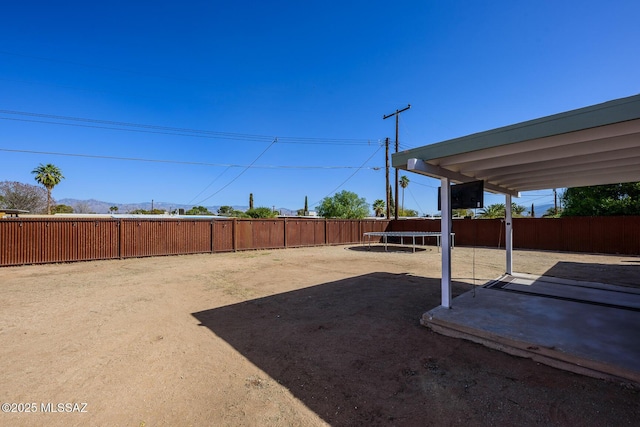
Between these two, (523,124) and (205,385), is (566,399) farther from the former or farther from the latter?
(205,385)

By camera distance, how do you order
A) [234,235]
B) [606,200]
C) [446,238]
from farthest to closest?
1. [606,200]
2. [234,235]
3. [446,238]

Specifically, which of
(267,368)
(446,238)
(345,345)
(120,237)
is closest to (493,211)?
(446,238)

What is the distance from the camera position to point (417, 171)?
399 cm

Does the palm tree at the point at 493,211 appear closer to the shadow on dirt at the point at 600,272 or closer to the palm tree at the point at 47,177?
the shadow on dirt at the point at 600,272

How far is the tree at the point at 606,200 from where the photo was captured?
14297 mm

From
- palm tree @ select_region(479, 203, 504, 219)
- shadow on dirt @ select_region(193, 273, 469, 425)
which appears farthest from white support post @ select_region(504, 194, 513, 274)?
palm tree @ select_region(479, 203, 504, 219)

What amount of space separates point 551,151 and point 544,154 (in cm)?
9

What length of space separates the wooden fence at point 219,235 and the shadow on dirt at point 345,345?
7976mm

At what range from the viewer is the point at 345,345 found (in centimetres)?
345

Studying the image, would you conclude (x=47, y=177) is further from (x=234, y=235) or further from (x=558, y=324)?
(x=558, y=324)

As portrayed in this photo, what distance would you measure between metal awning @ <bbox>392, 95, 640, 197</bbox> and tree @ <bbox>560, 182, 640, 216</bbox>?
12502mm

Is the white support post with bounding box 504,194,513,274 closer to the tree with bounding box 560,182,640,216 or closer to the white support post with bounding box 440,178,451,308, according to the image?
the white support post with bounding box 440,178,451,308

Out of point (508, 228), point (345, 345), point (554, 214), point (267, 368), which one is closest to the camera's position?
point (267, 368)

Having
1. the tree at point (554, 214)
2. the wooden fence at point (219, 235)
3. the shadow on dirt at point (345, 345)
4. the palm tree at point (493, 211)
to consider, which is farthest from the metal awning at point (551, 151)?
the palm tree at point (493, 211)
